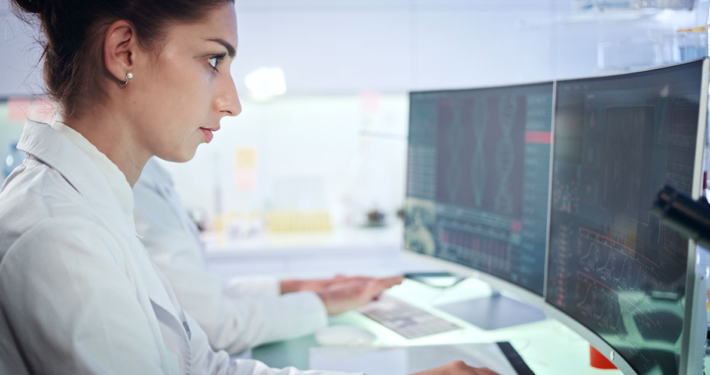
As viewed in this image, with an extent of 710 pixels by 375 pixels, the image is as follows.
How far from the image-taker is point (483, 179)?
1322 mm

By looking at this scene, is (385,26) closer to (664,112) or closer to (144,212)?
(144,212)

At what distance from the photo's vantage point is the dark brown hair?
744 millimetres

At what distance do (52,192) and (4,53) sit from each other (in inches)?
22.9

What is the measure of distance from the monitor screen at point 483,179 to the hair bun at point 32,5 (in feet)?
3.13

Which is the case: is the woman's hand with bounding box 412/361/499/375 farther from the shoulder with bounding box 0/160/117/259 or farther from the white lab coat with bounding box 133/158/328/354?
the shoulder with bounding box 0/160/117/259

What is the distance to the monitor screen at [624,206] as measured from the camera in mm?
652

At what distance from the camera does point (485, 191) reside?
1.32 m

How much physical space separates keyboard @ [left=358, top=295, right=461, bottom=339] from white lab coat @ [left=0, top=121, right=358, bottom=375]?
0.61 meters

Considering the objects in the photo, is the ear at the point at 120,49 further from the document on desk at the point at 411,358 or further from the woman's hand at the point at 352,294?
the woman's hand at the point at 352,294

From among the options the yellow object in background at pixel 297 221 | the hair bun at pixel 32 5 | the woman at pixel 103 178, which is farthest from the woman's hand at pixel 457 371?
the yellow object in background at pixel 297 221

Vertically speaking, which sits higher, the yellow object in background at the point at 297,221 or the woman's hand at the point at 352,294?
the woman's hand at the point at 352,294

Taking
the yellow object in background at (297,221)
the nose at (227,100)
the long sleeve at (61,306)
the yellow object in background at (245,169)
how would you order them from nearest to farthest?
the long sleeve at (61,306), the nose at (227,100), the yellow object in background at (297,221), the yellow object in background at (245,169)

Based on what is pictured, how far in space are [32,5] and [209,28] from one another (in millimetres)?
264

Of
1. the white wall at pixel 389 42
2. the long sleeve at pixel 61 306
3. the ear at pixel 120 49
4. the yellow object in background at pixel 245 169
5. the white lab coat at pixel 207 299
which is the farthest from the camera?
the yellow object in background at pixel 245 169
